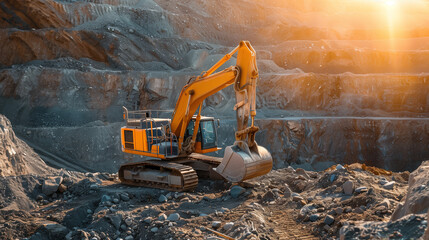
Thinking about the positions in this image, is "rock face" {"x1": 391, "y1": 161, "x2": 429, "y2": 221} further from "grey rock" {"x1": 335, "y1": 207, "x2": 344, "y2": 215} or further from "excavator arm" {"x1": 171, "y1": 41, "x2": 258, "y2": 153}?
"excavator arm" {"x1": 171, "y1": 41, "x2": 258, "y2": 153}

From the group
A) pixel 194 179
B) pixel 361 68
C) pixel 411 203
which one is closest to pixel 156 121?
pixel 194 179

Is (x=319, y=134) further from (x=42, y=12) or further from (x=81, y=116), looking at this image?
(x=42, y=12)

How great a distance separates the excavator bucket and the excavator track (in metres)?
1.02

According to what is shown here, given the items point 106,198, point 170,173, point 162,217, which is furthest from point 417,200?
point 106,198

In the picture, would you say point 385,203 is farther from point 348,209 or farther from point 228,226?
point 228,226

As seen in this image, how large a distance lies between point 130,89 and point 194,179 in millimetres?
15554

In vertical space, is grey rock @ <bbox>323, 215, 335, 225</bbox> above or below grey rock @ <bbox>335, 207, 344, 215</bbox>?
below

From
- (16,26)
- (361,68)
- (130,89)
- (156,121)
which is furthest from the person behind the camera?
(361,68)

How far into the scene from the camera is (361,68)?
30.2 metres

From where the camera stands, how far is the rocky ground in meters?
6.23

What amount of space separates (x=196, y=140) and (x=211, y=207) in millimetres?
2801

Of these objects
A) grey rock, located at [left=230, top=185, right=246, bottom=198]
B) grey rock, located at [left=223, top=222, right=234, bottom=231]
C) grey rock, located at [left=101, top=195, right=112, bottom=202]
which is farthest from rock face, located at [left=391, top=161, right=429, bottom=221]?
grey rock, located at [left=101, top=195, right=112, bottom=202]

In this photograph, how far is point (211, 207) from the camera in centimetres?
815

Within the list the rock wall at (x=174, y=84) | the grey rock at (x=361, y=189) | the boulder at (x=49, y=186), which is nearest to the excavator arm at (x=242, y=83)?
the grey rock at (x=361, y=189)
